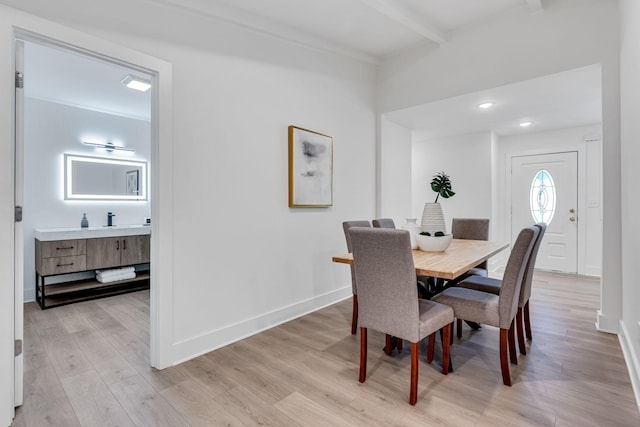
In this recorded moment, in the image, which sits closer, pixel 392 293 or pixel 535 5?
Answer: pixel 392 293

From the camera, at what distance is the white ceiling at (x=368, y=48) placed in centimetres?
263

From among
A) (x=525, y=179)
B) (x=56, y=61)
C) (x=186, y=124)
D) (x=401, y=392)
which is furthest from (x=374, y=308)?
(x=525, y=179)

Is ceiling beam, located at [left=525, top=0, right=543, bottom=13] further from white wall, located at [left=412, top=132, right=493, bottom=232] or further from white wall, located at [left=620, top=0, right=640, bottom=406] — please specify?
white wall, located at [left=412, top=132, right=493, bottom=232]

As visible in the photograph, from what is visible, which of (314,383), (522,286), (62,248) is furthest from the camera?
(62,248)

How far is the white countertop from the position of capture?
3.40 metres

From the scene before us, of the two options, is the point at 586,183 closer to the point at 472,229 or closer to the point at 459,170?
the point at 459,170

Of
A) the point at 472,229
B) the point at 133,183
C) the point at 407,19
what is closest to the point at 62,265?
the point at 133,183

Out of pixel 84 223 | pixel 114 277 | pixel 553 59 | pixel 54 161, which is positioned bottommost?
pixel 114 277

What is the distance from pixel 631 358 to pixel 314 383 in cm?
200

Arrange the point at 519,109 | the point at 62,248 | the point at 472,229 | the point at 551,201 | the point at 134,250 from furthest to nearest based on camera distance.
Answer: the point at 551,201, the point at 134,250, the point at 519,109, the point at 62,248, the point at 472,229

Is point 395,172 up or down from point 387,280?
Result: up

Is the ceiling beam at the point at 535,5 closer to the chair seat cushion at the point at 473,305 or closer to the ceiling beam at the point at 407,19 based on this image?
the ceiling beam at the point at 407,19

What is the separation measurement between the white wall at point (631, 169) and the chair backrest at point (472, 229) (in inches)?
43.0

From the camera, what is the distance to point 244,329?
2.61 metres
